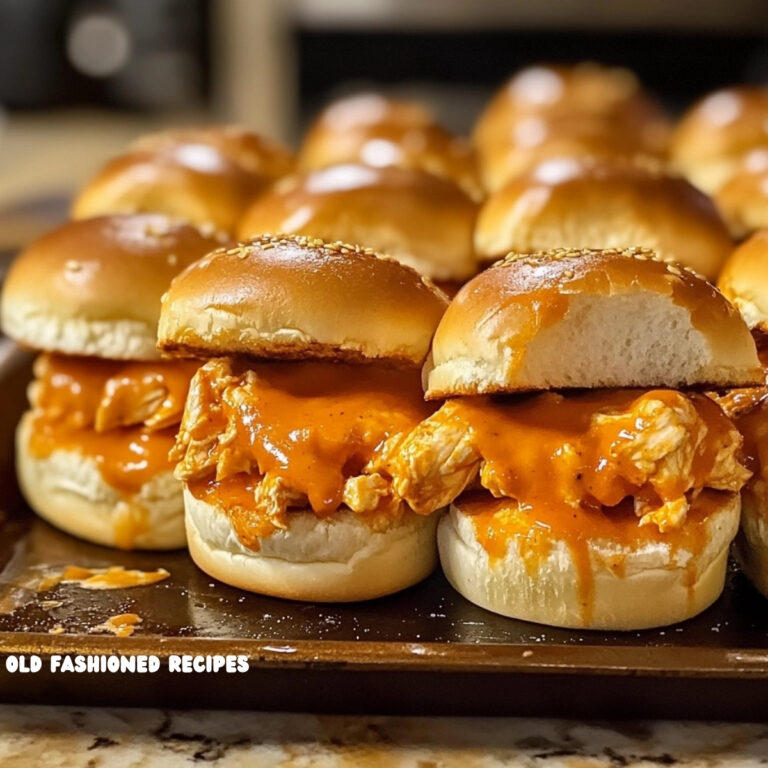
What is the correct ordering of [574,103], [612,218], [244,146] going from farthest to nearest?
[574,103], [244,146], [612,218]

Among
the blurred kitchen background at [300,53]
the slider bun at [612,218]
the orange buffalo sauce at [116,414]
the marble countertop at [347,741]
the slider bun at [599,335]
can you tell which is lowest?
the marble countertop at [347,741]

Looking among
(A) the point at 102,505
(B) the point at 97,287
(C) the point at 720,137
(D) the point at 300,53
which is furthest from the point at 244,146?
(D) the point at 300,53

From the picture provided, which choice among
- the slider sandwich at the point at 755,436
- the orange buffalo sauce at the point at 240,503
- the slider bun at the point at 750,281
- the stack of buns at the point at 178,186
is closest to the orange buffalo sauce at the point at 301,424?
the orange buffalo sauce at the point at 240,503

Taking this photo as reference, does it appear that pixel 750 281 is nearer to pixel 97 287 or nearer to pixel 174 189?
pixel 97 287

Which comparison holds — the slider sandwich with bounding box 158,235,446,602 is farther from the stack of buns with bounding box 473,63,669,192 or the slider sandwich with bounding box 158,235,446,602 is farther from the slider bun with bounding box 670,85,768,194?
the slider bun with bounding box 670,85,768,194

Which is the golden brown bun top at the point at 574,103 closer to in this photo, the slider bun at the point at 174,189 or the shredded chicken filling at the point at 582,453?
the slider bun at the point at 174,189

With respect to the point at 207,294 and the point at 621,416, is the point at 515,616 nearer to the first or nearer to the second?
the point at 621,416
